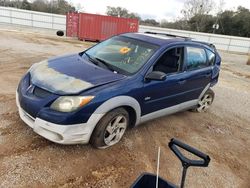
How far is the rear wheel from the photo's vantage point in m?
5.64

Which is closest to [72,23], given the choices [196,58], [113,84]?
[196,58]

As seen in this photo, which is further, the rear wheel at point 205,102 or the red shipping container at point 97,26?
the red shipping container at point 97,26

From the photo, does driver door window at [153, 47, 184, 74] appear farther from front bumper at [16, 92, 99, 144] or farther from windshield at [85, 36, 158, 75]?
front bumper at [16, 92, 99, 144]

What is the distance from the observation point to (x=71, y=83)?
11.3 feet

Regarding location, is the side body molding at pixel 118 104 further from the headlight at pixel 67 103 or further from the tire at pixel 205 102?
the tire at pixel 205 102

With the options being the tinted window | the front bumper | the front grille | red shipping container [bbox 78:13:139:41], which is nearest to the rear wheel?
the tinted window

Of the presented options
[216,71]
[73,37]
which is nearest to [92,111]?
[216,71]

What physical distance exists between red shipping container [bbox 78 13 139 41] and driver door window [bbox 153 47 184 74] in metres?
16.7

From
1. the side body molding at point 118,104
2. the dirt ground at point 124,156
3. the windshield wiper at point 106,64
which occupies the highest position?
the windshield wiper at point 106,64

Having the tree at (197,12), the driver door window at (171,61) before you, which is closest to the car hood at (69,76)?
the driver door window at (171,61)

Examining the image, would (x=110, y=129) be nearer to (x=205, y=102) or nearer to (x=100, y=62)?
(x=100, y=62)

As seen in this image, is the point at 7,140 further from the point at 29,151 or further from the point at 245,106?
the point at 245,106

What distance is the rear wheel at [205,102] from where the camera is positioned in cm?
564

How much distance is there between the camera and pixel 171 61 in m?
4.53
